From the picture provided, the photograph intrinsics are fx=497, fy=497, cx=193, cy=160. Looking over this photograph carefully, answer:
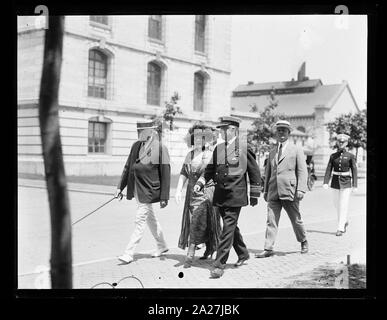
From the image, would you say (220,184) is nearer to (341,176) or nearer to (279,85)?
(279,85)

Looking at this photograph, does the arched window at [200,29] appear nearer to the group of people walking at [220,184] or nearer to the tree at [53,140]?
the group of people walking at [220,184]

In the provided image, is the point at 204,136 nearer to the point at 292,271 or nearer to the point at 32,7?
the point at 292,271

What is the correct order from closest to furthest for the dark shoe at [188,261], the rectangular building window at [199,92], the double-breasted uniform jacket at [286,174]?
1. the dark shoe at [188,261]
2. the rectangular building window at [199,92]
3. the double-breasted uniform jacket at [286,174]

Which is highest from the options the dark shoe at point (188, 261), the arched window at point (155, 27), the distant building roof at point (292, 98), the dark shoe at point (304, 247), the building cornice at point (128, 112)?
the arched window at point (155, 27)

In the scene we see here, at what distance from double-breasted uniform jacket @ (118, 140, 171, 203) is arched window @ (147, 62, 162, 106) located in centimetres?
39

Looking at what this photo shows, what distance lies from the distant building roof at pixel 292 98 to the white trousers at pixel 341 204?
0.87 metres

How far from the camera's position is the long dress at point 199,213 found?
4801 mm

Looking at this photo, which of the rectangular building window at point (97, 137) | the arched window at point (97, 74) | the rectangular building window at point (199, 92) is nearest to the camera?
the arched window at point (97, 74)

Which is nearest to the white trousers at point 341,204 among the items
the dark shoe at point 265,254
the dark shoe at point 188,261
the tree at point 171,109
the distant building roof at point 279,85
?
the dark shoe at point 265,254

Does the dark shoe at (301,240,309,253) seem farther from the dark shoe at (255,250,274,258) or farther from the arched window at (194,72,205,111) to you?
the arched window at (194,72,205,111)
